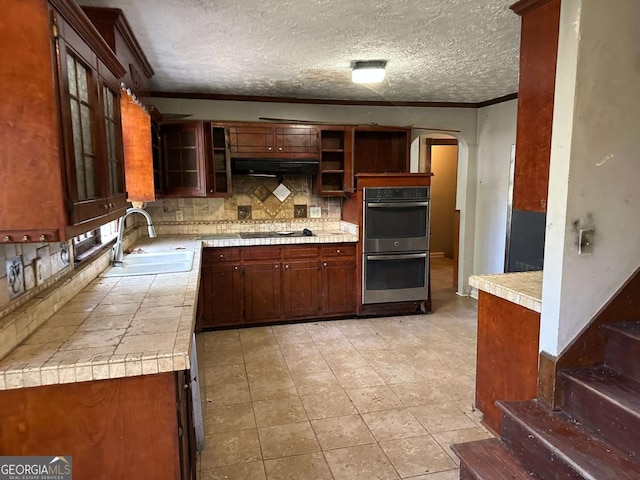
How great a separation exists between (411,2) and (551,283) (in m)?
1.55

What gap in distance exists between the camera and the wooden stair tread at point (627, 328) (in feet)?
5.80

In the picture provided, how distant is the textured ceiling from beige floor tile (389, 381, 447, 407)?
7.64 feet

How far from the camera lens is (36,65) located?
122 centimetres

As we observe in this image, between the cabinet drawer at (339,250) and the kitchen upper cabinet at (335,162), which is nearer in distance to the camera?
the cabinet drawer at (339,250)

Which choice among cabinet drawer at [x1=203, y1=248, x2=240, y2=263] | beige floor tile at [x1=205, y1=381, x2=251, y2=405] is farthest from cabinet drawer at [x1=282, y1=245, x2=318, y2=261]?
beige floor tile at [x1=205, y1=381, x2=251, y2=405]

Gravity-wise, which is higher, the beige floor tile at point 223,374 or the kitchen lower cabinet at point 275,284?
the kitchen lower cabinet at point 275,284

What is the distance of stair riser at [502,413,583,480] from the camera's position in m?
1.58

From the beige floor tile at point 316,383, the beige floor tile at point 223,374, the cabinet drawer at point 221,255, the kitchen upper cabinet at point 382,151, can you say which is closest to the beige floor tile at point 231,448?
the beige floor tile at point 316,383

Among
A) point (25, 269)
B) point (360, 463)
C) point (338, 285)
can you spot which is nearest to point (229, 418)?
point (360, 463)

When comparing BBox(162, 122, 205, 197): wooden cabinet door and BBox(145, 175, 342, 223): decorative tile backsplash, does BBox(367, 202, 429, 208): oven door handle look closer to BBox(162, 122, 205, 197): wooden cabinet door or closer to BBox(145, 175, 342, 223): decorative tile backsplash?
BBox(145, 175, 342, 223): decorative tile backsplash

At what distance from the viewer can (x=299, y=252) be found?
4273 millimetres

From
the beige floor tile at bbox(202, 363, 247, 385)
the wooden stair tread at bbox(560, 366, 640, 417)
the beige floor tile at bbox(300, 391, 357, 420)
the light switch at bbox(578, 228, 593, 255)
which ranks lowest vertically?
the beige floor tile at bbox(300, 391, 357, 420)

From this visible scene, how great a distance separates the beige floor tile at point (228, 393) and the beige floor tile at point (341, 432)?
0.57 meters

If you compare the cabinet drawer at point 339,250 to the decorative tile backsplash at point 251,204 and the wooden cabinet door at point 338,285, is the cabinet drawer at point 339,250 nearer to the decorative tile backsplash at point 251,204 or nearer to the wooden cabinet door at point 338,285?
the wooden cabinet door at point 338,285
